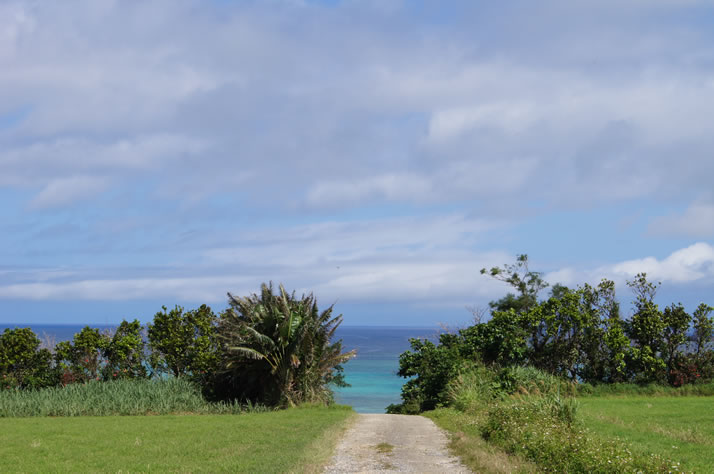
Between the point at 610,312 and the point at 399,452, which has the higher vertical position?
the point at 610,312

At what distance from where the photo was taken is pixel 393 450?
13.1 metres

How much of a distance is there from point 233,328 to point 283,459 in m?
15.1

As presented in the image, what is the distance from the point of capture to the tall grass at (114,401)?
72.2ft

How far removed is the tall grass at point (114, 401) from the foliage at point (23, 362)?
1.05 m

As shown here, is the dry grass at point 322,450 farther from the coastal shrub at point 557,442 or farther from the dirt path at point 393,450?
the coastal shrub at point 557,442

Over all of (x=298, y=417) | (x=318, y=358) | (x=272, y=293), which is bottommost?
(x=298, y=417)

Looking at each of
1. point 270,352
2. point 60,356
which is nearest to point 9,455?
point 270,352

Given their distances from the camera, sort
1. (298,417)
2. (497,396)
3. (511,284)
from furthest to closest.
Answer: (511,284) → (497,396) → (298,417)

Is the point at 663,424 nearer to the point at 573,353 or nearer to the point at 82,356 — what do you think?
the point at 573,353

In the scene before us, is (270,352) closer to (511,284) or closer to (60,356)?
(60,356)

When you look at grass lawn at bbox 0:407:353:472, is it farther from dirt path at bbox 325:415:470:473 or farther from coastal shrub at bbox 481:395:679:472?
coastal shrub at bbox 481:395:679:472

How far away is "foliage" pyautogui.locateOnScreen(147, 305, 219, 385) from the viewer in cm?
2747

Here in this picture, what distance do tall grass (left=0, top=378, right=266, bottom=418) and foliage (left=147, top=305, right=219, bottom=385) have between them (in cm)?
196

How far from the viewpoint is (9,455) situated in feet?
42.1
